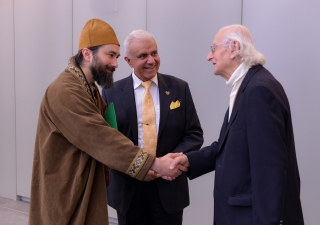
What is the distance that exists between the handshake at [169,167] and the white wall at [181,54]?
1.28m

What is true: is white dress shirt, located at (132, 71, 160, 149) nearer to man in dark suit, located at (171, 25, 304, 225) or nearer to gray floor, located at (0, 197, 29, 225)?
man in dark suit, located at (171, 25, 304, 225)

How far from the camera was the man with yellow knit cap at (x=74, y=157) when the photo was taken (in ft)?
7.04

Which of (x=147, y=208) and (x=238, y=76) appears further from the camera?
(x=147, y=208)

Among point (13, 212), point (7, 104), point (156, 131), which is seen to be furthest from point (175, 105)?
point (7, 104)

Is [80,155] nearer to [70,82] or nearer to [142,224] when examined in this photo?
[70,82]

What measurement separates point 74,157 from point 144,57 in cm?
85

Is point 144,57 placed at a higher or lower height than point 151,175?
higher

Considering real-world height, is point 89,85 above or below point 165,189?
above

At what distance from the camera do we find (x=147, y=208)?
9.05ft

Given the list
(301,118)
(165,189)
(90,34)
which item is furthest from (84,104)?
(301,118)

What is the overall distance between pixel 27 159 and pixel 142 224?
3.03 meters

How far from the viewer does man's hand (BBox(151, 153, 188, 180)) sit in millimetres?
2363

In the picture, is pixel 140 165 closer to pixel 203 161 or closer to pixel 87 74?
pixel 203 161

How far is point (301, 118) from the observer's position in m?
3.40
